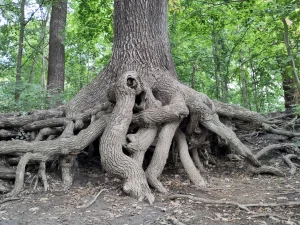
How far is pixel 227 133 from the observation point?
17.7 ft

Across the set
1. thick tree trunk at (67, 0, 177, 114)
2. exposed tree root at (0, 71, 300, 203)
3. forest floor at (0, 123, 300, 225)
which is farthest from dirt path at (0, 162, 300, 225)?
thick tree trunk at (67, 0, 177, 114)

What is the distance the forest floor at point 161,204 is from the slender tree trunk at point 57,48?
527 cm

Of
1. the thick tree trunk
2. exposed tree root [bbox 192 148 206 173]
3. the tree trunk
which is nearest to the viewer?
the tree trunk

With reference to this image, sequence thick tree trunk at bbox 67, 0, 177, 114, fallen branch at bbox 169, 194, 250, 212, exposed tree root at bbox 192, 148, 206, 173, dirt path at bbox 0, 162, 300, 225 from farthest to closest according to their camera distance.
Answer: thick tree trunk at bbox 67, 0, 177, 114, exposed tree root at bbox 192, 148, 206, 173, fallen branch at bbox 169, 194, 250, 212, dirt path at bbox 0, 162, 300, 225

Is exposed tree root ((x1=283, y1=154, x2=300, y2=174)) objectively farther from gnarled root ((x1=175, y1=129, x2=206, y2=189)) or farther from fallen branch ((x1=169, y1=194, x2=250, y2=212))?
fallen branch ((x1=169, y1=194, x2=250, y2=212))

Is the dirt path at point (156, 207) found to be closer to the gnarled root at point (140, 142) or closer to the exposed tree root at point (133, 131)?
the exposed tree root at point (133, 131)

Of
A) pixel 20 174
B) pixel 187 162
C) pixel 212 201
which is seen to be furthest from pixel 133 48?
pixel 212 201

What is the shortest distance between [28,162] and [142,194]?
2.03 metres

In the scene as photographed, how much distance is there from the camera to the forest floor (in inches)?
129

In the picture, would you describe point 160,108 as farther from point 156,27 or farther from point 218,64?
point 218,64

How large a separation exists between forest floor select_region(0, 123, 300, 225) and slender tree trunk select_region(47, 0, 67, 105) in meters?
5.27

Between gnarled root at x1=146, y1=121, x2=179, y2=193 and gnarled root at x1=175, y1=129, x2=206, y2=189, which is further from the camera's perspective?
gnarled root at x1=175, y1=129, x2=206, y2=189

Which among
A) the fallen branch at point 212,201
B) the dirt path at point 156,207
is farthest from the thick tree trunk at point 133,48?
the fallen branch at point 212,201

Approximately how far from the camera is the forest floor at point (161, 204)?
3.29 meters
